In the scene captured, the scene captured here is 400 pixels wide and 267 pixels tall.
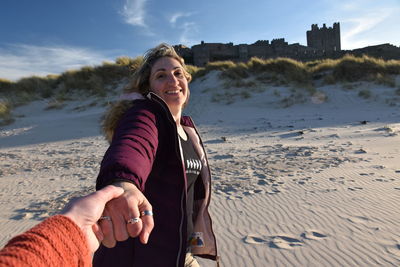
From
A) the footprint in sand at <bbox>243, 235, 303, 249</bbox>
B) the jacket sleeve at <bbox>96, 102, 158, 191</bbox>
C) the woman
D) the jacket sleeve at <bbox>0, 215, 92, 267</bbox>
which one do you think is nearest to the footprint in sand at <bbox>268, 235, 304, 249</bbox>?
the footprint in sand at <bbox>243, 235, 303, 249</bbox>

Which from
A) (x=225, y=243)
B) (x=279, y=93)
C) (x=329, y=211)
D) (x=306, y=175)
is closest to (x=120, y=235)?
(x=225, y=243)

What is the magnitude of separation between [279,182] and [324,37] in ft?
171

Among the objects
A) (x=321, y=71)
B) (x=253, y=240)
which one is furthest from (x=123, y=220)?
(x=321, y=71)

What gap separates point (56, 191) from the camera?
5160 millimetres

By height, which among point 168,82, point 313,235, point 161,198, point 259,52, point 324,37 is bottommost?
point 313,235

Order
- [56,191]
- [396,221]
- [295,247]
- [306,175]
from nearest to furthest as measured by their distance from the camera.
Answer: [295,247], [396,221], [56,191], [306,175]

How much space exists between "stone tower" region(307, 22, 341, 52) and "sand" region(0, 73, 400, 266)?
41.5 metres

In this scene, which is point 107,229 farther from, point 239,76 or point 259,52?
point 259,52

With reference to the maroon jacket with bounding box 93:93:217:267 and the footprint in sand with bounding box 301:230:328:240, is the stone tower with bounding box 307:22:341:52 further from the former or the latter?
the maroon jacket with bounding box 93:93:217:267

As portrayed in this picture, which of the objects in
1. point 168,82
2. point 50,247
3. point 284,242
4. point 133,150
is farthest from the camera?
point 284,242

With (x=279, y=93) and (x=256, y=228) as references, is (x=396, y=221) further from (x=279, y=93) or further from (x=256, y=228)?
(x=279, y=93)

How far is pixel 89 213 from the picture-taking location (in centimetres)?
84

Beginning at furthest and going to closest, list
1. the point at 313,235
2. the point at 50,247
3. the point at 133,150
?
the point at 313,235 < the point at 133,150 < the point at 50,247

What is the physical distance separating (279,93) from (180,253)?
1532cm
